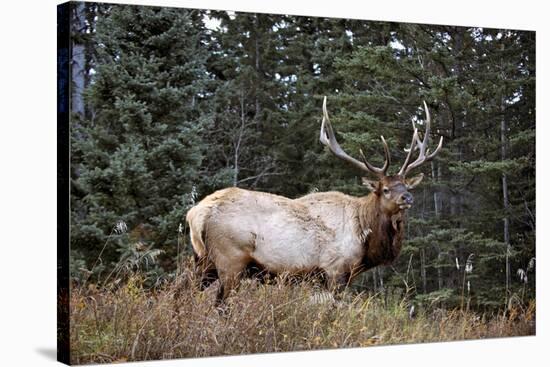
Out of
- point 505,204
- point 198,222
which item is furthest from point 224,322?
point 505,204

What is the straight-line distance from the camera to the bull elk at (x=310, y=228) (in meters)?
8.59

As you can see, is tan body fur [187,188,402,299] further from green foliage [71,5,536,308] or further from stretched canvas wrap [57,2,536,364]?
green foliage [71,5,536,308]

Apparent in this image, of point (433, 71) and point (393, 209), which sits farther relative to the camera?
point (433, 71)

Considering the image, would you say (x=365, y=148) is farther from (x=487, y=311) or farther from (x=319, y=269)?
(x=487, y=311)

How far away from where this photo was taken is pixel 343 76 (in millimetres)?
9297

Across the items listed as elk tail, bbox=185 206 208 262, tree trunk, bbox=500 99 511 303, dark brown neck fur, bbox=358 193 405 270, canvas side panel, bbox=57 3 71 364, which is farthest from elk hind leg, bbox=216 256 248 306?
tree trunk, bbox=500 99 511 303

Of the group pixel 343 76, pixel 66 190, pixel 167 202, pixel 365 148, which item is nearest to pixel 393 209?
pixel 365 148

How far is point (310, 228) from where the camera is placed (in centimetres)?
891

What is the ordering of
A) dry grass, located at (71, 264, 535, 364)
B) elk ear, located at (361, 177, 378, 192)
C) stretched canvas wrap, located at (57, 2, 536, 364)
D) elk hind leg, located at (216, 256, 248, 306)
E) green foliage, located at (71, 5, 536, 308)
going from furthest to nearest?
elk ear, located at (361, 177, 378, 192) → elk hind leg, located at (216, 256, 248, 306) → green foliage, located at (71, 5, 536, 308) → stretched canvas wrap, located at (57, 2, 536, 364) → dry grass, located at (71, 264, 535, 364)

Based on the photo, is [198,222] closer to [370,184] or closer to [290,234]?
[290,234]

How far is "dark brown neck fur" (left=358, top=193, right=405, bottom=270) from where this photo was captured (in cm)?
913

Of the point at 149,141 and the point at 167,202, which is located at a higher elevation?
the point at 149,141

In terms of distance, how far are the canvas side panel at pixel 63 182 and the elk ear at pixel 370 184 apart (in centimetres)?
275

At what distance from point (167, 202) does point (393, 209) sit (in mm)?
2108
